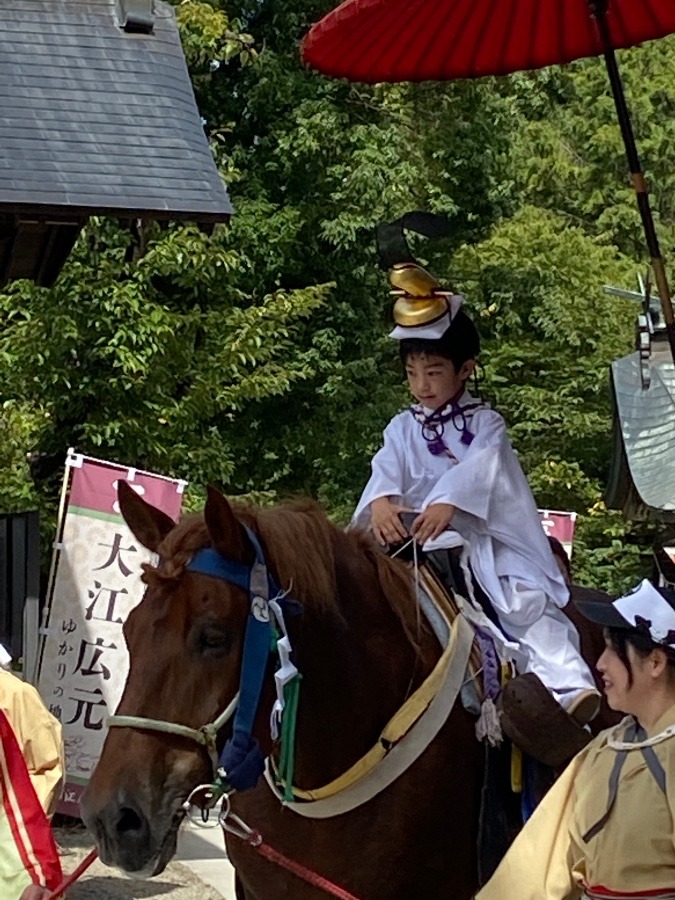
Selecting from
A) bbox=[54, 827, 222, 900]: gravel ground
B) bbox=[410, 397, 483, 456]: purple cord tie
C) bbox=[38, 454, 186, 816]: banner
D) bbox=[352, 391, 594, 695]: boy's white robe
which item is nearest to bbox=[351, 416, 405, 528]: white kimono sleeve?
bbox=[352, 391, 594, 695]: boy's white robe

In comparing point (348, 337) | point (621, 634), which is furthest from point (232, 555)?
point (348, 337)

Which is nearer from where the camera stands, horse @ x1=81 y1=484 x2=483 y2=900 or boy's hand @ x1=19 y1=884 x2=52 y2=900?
horse @ x1=81 y1=484 x2=483 y2=900

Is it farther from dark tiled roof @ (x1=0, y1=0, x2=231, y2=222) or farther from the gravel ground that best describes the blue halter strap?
the gravel ground

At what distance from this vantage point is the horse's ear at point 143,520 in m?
3.42

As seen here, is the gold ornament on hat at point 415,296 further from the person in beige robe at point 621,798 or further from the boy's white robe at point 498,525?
the person in beige robe at point 621,798

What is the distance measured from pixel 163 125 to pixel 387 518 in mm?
3645

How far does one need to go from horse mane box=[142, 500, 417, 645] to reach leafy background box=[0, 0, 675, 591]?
107 inches

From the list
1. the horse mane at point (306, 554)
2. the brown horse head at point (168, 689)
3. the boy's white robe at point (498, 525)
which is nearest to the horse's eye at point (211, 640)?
the brown horse head at point (168, 689)

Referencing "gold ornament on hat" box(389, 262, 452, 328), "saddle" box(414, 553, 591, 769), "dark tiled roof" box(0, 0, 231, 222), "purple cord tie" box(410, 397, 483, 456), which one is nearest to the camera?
"saddle" box(414, 553, 591, 769)

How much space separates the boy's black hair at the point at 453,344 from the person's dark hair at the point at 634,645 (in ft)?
4.44

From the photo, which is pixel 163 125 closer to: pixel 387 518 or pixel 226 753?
pixel 387 518

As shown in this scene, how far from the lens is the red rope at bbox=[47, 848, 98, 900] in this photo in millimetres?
3366

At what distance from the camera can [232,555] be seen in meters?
3.20

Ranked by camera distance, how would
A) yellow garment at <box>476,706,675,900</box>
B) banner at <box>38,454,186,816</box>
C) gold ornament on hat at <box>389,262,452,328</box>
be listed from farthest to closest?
banner at <box>38,454,186,816</box>
gold ornament on hat at <box>389,262,452,328</box>
yellow garment at <box>476,706,675,900</box>
